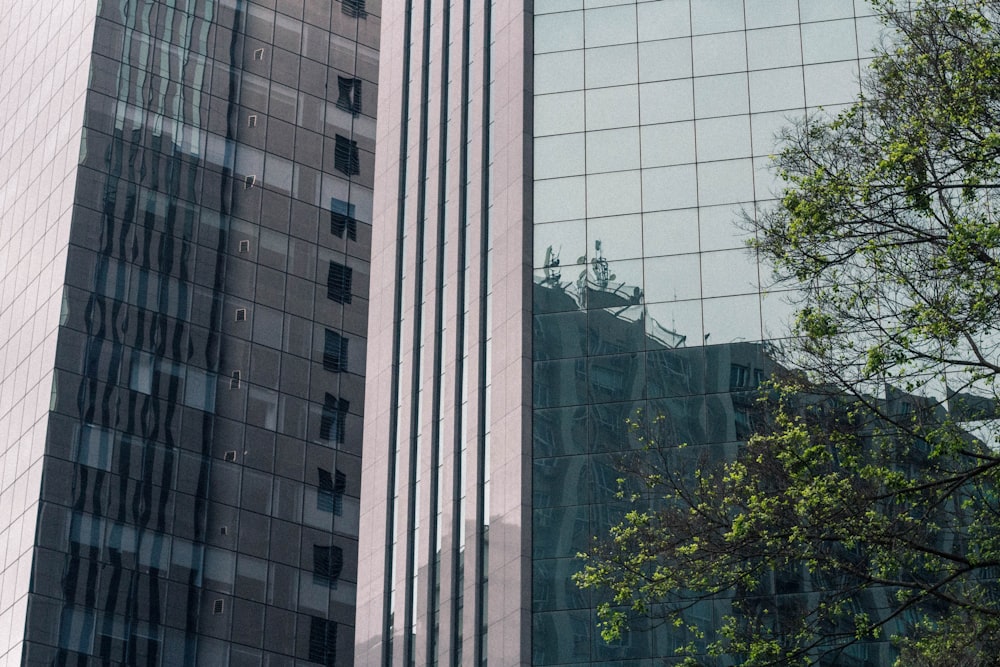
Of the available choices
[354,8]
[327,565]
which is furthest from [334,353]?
[354,8]

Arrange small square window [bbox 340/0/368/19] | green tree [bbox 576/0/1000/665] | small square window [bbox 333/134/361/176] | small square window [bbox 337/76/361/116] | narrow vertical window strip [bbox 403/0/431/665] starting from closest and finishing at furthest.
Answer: green tree [bbox 576/0/1000/665] → narrow vertical window strip [bbox 403/0/431/665] → small square window [bbox 333/134/361/176] → small square window [bbox 337/76/361/116] → small square window [bbox 340/0/368/19]

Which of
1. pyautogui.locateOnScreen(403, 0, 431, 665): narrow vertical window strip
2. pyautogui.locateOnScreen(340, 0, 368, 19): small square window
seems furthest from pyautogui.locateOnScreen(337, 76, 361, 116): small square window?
pyautogui.locateOnScreen(403, 0, 431, 665): narrow vertical window strip

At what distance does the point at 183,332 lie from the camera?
98.0 m

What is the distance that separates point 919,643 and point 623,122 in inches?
1447

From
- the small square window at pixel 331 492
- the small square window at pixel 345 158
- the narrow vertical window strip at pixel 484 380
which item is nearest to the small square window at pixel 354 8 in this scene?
the small square window at pixel 345 158

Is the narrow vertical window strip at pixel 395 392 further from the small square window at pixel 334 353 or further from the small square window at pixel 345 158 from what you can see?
the small square window at pixel 345 158

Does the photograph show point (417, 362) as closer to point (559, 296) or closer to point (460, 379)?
point (460, 379)

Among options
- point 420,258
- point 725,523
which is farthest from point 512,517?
point 725,523

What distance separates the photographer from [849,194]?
33062 mm

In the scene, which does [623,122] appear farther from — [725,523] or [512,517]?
[725,523]

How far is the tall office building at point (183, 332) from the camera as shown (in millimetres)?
90188

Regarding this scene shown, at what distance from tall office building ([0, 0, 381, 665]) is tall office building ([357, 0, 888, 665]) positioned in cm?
2453

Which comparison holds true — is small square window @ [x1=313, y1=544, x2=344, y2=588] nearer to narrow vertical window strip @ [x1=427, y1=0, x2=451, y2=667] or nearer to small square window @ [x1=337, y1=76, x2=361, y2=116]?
small square window @ [x1=337, y1=76, x2=361, y2=116]

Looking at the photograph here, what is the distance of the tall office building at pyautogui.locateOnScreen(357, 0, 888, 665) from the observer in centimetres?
6097
